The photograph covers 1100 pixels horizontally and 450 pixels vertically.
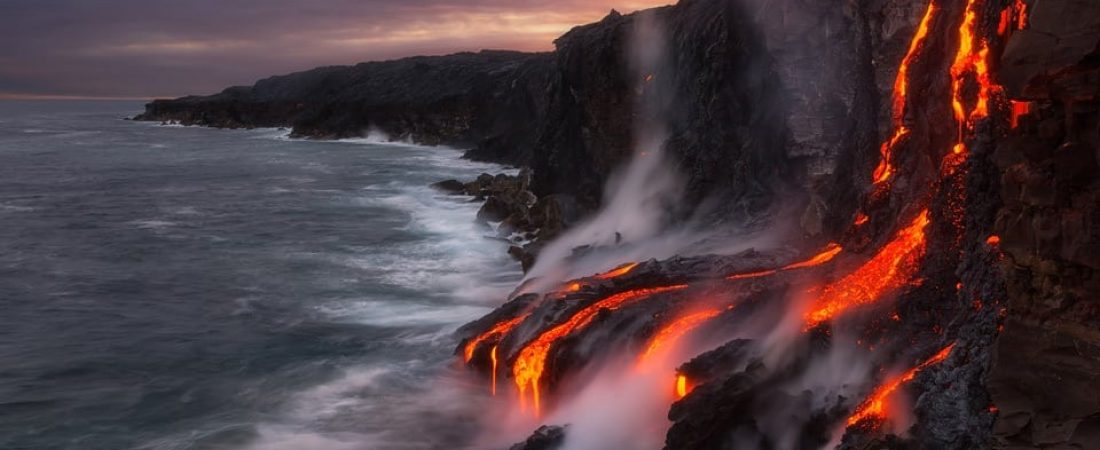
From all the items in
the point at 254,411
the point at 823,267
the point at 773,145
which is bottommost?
the point at 254,411

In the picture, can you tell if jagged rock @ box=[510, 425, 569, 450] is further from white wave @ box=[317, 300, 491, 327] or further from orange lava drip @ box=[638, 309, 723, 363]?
white wave @ box=[317, 300, 491, 327]

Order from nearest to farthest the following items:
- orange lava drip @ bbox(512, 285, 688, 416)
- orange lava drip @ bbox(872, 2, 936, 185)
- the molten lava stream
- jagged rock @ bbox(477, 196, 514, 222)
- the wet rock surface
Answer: the molten lava stream
orange lava drip @ bbox(872, 2, 936, 185)
orange lava drip @ bbox(512, 285, 688, 416)
the wet rock surface
jagged rock @ bbox(477, 196, 514, 222)

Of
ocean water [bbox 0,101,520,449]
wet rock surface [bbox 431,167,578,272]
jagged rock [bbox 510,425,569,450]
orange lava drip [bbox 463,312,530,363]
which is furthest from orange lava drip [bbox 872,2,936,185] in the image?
wet rock surface [bbox 431,167,578,272]

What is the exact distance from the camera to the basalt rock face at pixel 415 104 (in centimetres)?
6753

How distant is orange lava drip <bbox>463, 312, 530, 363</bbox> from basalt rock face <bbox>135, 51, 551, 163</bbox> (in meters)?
41.4

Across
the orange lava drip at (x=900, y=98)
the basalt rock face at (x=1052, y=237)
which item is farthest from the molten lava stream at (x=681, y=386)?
the orange lava drip at (x=900, y=98)

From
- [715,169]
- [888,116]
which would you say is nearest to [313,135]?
[715,169]

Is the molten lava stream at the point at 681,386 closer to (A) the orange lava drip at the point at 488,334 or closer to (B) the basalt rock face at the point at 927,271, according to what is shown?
(B) the basalt rock face at the point at 927,271

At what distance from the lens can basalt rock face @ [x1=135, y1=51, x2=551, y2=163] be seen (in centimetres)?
6753

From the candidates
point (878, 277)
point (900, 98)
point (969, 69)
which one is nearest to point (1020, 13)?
point (969, 69)

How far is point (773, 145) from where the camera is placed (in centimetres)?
2030

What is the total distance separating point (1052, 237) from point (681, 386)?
5.46 metres

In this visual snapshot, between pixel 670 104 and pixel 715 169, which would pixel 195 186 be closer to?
pixel 670 104

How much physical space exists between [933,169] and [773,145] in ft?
29.5
